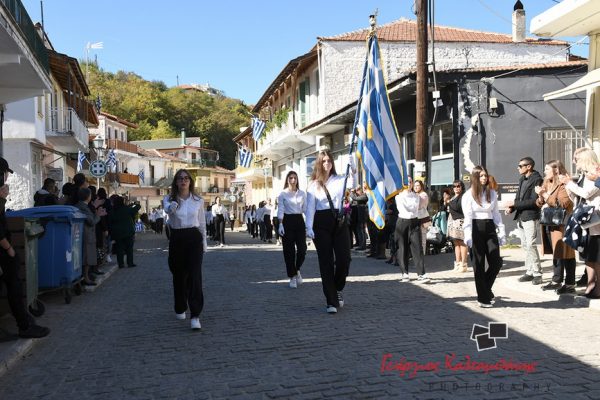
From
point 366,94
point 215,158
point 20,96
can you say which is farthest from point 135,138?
point 366,94

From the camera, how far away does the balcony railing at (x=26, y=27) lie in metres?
10.2

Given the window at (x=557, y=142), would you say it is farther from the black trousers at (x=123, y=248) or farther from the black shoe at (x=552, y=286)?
the black trousers at (x=123, y=248)

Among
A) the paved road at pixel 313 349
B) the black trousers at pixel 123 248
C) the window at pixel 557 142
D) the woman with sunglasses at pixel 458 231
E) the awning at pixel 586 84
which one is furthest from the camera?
the window at pixel 557 142

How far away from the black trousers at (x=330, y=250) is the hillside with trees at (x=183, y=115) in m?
88.8

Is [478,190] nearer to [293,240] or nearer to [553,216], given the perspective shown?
[553,216]

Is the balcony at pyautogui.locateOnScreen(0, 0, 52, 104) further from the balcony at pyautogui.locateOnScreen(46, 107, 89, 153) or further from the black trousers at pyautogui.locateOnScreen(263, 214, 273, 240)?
the black trousers at pyautogui.locateOnScreen(263, 214, 273, 240)

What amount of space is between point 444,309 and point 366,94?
3280mm

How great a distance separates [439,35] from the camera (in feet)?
93.8

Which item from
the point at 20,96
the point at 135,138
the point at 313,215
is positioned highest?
the point at 135,138

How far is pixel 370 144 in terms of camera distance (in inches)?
347

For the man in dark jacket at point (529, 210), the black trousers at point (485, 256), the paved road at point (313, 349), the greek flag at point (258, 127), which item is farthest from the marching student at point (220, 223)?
the black trousers at point (485, 256)

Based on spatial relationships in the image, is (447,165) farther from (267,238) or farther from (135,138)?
(135,138)

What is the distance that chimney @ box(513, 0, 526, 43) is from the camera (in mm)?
22448

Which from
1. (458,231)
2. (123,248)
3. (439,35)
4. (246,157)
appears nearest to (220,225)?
(123,248)
